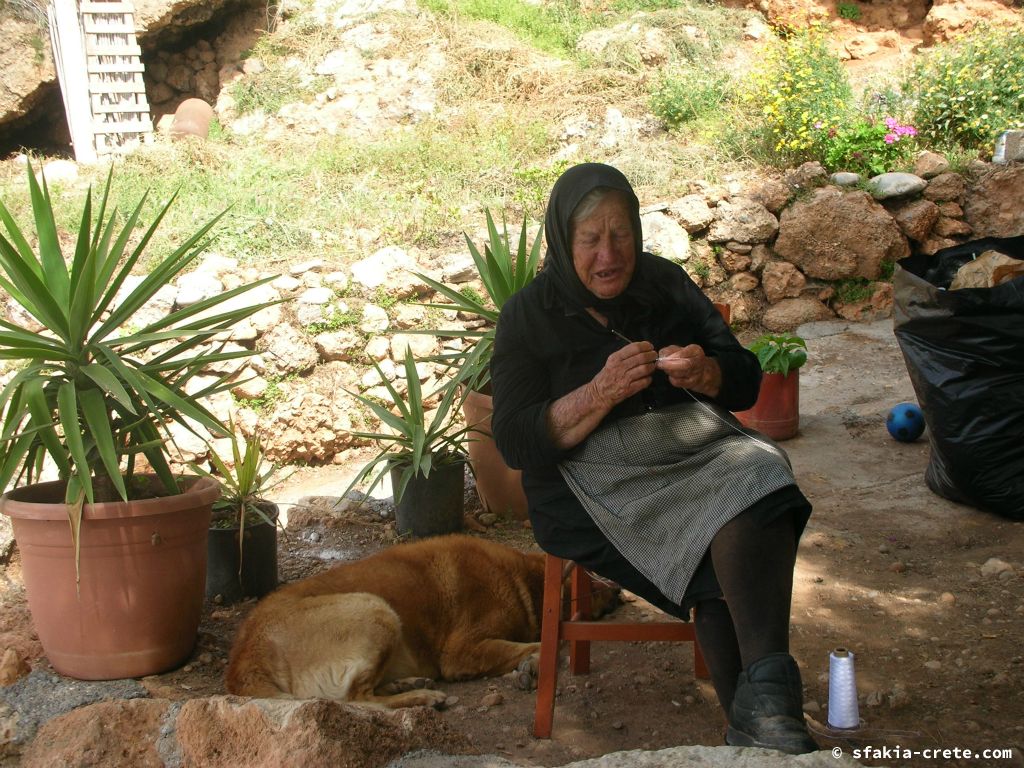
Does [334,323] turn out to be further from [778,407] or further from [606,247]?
[606,247]

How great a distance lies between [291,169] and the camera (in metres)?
8.82

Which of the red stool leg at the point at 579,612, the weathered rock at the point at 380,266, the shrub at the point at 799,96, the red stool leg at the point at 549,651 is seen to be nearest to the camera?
the red stool leg at the point at 549,651

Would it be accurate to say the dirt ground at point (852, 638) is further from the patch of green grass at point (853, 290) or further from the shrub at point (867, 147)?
the shrub at point (867, 147)

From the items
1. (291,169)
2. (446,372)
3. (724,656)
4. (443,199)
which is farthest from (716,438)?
(291,169)

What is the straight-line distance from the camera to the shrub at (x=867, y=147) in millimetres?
7738

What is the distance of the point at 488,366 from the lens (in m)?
4.59

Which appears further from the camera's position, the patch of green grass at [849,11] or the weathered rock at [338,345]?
the patch of green grass at [849,11]

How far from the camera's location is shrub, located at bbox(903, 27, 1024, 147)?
25.4 ft

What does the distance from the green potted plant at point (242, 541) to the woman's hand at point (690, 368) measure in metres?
2.14

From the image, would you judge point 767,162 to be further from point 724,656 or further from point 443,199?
point 724,656

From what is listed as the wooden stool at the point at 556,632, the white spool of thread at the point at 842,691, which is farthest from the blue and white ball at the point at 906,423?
the white spool of thread at the point at 842,691

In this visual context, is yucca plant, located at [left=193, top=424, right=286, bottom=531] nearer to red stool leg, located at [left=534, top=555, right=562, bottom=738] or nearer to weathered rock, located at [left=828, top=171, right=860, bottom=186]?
red stool leg, located at [left=534, top=555, right=562, bottom=738]

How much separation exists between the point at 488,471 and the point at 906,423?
270cm

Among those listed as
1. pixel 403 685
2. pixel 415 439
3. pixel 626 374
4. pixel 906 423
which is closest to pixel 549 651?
pixel 403 685
